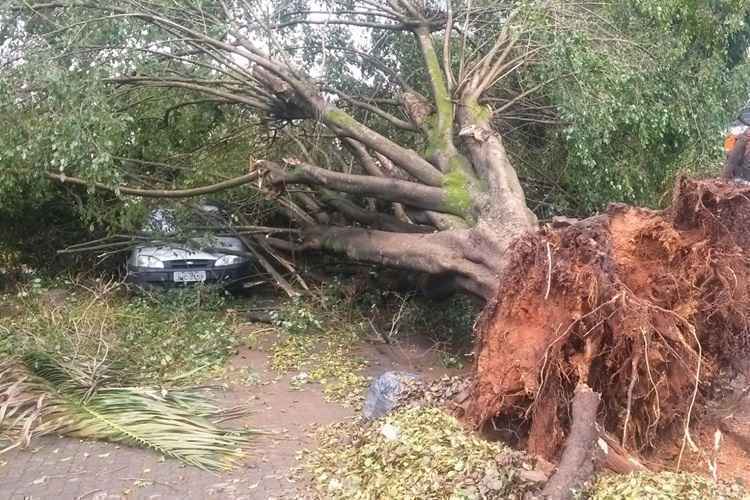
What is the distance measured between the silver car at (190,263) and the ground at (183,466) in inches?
127

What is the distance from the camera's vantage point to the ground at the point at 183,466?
430cm

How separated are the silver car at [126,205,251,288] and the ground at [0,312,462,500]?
3237 millimetres

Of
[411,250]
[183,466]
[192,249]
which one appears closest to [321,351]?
[411,250]

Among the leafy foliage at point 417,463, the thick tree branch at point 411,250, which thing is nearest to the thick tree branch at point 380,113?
the thick tree branch at point 411,250

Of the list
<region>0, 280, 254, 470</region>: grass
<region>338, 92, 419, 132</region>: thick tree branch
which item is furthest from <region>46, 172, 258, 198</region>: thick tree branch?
<region>338, 92, 419, 132</region>: thick tree branch

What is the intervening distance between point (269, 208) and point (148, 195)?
5.70ft

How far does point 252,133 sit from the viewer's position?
29.9 feet

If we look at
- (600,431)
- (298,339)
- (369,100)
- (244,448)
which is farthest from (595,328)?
(369,100)

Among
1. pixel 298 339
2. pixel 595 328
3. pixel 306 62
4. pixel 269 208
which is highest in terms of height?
pixel 306 62

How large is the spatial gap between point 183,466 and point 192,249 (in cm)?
460

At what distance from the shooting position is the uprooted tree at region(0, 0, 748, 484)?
442 cm

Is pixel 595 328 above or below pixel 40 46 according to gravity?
below

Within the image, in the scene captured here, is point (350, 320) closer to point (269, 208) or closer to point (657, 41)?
point (269, 208)

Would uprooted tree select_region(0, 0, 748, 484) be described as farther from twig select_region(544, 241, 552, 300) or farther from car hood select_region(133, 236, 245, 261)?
car hood select_region(133, 236, 245, 261)
